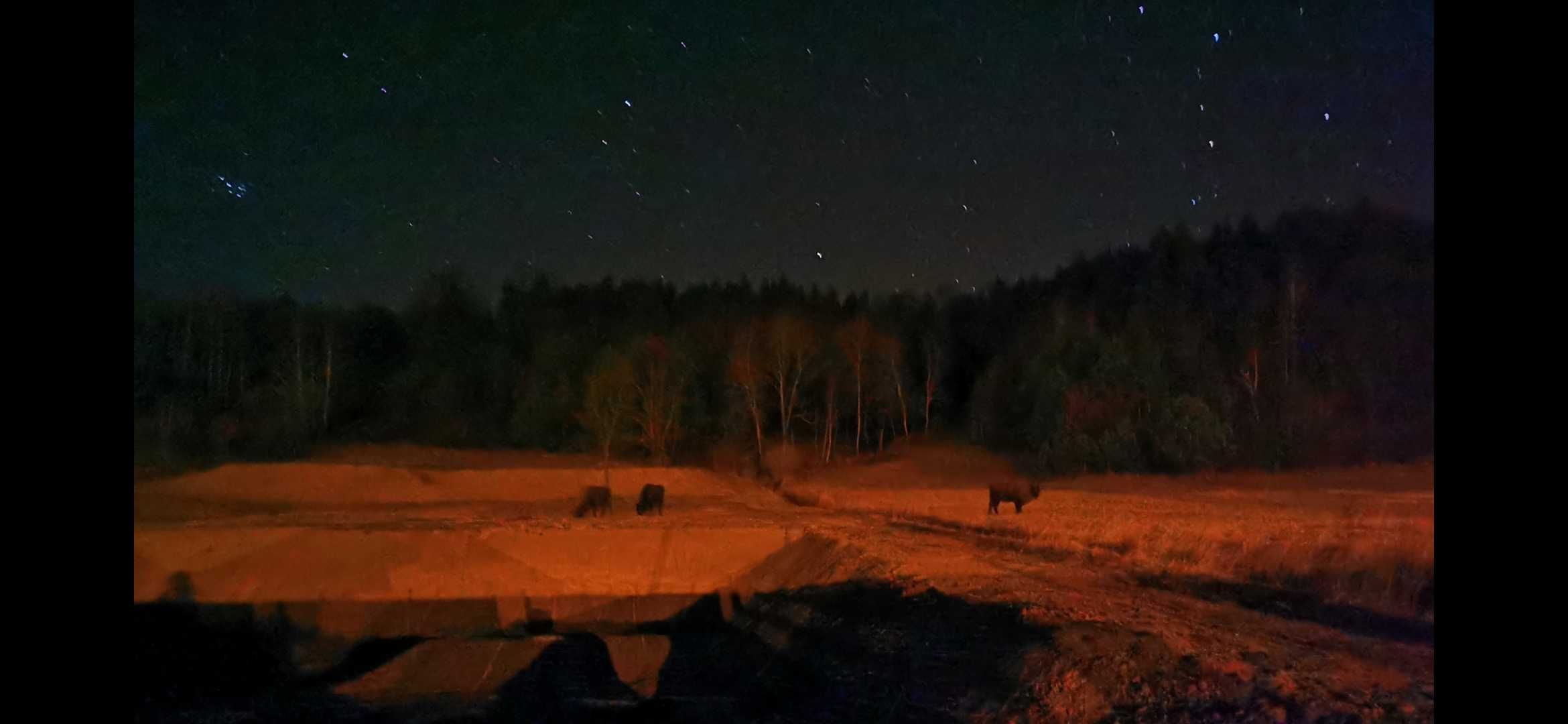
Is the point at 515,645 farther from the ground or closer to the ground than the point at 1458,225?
closer to the ground

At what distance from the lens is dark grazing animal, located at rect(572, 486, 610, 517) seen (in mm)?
A: 33219

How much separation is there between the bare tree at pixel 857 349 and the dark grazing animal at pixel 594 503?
30.1 meters

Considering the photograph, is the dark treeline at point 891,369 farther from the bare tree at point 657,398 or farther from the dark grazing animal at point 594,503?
the dark grazing animal at point 594,503

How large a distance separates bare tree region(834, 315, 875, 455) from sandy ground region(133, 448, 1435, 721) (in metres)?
16.3

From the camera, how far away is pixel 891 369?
2571 inches

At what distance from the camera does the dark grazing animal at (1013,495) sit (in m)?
30.5

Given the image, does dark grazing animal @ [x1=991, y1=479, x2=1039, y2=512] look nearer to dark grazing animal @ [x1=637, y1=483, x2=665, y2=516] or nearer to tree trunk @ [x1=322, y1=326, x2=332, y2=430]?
dark grazing animal @ [x1=637, y1=483, x2=665, y2=516]

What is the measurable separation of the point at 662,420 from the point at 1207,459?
90.7 ft

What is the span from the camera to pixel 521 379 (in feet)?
209

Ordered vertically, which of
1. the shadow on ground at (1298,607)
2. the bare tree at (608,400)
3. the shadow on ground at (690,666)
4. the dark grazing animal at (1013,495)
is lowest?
the shadow on ground at (690,666)

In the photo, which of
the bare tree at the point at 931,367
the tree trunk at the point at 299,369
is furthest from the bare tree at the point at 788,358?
the tree trunk at the point at 299,369

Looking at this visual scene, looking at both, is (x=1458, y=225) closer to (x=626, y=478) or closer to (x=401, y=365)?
(x=626, y=478)

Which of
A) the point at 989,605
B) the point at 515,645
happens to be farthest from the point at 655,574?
the point at 989,605

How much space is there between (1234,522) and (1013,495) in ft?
23.2
